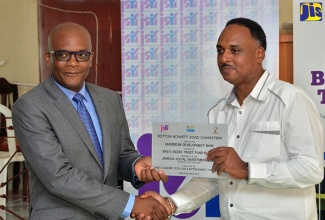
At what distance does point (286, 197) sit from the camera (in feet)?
9.35

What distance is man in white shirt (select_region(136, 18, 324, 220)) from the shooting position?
2711 mm

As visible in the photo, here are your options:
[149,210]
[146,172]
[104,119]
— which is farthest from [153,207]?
[104,119]

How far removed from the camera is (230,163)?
8.87 ft

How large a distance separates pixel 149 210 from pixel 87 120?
0.60m

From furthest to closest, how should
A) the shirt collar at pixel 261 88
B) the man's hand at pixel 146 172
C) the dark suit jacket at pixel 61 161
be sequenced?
1. the man's hand at pixel 146 172
2. the shirt collar at pixel 261 88
3. the dark suit jacket at pixel 61 161

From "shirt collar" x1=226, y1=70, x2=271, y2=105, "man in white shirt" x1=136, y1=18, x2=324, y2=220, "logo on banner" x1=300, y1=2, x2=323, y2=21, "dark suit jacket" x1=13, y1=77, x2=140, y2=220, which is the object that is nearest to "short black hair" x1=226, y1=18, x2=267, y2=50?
"man in white shirt" x1=136, y1=18, x2=324, y2=220

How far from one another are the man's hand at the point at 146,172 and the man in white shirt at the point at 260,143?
171 mm

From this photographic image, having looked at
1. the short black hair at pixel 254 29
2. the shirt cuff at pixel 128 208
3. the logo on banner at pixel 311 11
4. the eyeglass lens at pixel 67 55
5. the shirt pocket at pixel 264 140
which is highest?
the logo on banner at pixel 311 11

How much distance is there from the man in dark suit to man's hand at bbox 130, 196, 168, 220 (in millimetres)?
25

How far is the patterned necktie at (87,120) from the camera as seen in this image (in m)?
2.78

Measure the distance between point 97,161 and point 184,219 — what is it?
1785 millimetres

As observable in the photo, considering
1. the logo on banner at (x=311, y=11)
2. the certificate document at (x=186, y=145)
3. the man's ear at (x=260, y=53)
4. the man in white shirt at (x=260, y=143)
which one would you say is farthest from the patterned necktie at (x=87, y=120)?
the logo on banner at (x=311, y=11)

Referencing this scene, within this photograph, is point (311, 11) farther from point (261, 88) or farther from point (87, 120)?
point (87, 120)

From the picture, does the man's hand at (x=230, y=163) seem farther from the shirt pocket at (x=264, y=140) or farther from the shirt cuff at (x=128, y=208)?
the shirt cuff at (x=128, y=208)
